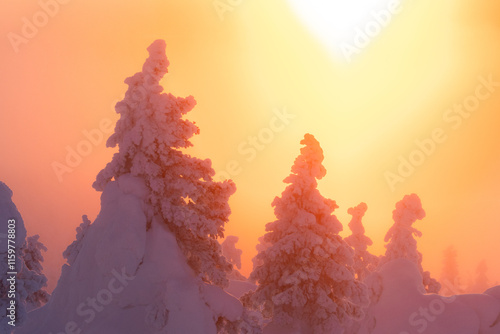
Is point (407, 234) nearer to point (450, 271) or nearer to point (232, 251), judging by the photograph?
point (232, 251)

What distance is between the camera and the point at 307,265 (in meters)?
23.5

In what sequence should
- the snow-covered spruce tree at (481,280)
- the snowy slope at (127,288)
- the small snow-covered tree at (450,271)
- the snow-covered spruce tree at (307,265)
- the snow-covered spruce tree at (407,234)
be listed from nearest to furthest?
the snowy slope at (127,288) < the snow-covered spruce tree at (307,265) < the snow-covered spruce tree at (407,234) < the small snow-covered tree at (450,271) < the snow-covered spruce tree at (481,280)

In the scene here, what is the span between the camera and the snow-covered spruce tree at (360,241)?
4422 cm

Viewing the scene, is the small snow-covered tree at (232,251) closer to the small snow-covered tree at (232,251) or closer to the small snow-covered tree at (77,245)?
the small snow-covered tree at (232,251)

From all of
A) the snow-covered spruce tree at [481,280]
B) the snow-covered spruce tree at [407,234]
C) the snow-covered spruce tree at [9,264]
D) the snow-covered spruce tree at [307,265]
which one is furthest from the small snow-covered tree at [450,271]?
the snow-covered spruce tree at [9,264]

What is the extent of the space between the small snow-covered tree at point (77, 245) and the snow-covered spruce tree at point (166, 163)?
6.09 ft

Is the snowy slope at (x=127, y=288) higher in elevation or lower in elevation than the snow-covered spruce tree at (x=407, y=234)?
lower

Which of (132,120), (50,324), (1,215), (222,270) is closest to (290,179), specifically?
(222,270)

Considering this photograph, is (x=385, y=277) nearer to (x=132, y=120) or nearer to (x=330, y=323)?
(x=330, y=323)

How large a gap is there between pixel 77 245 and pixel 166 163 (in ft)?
Result: 19.3

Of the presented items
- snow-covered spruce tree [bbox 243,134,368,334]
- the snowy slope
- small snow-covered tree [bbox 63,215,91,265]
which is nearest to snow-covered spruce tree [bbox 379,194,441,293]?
snow-covered spruce tree [bbox 243,134,368,334]

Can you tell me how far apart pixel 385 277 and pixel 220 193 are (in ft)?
59.9

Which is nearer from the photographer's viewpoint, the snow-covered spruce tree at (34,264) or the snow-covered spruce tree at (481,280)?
the snow-covered spruce tree at (34,264)

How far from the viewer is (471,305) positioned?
27.8 meters
